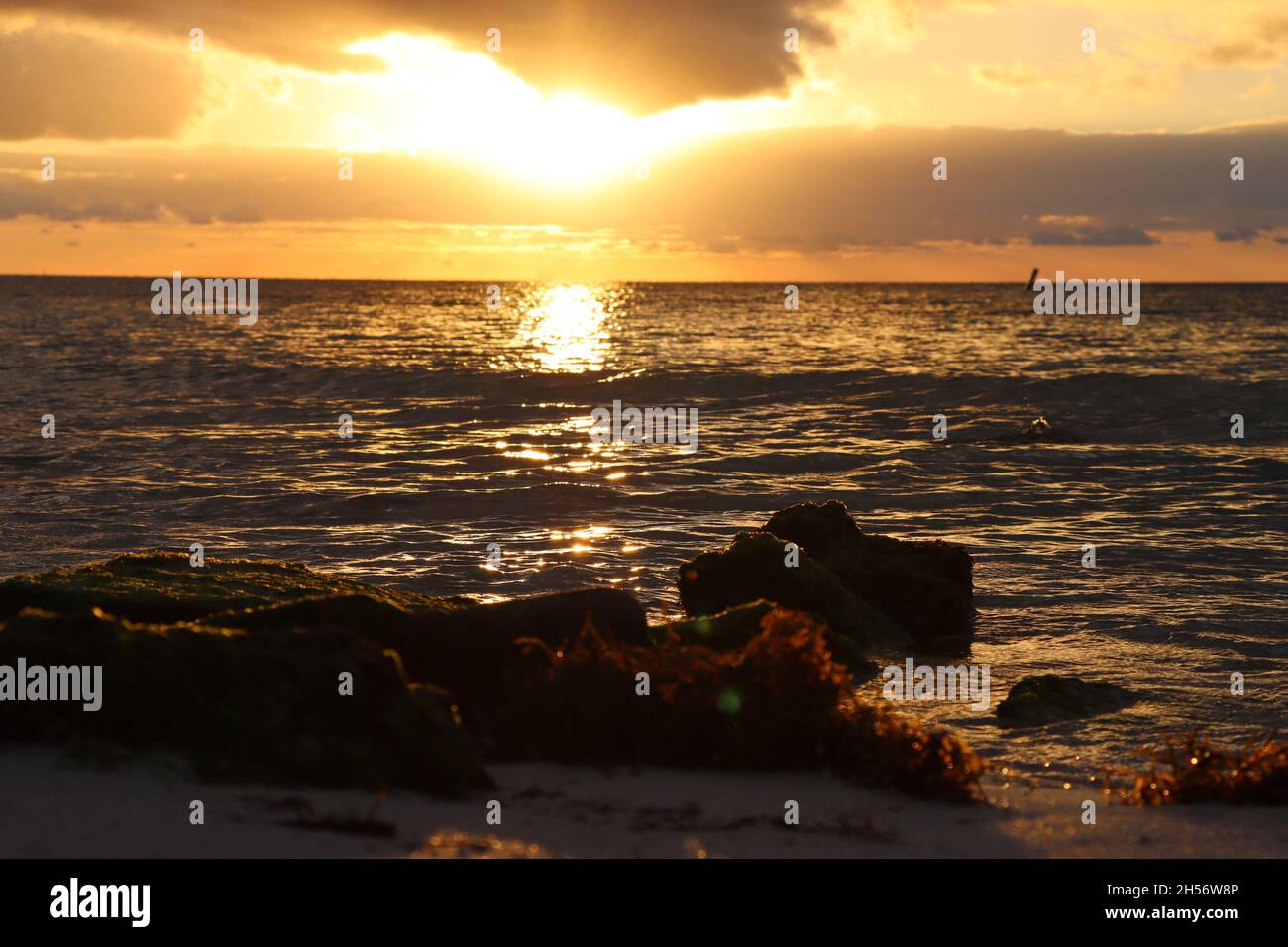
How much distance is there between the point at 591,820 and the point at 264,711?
1.61 m

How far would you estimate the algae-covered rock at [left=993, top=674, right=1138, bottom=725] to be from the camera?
24.9 feet

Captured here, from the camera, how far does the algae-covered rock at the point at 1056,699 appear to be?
7.60 meters

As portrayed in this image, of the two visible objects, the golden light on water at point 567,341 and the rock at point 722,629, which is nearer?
the rock at point 722,629

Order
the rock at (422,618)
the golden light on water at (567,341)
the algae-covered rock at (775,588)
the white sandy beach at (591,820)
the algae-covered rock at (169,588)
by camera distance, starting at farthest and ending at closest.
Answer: the golden light on water at (567,341) < the algae-covered rock at (775,588) < the algae-covered rock at (169,588) < the rock at (422,618) < the white sandy beach at (591,820)

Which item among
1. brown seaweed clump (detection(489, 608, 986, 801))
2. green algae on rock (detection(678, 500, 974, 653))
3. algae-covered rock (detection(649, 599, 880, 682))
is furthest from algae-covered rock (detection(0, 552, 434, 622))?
green algae on rock (detection(678, 500, 974, 653))

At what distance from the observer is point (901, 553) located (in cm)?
Answer: 1083

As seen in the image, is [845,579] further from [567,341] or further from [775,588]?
[567,341]

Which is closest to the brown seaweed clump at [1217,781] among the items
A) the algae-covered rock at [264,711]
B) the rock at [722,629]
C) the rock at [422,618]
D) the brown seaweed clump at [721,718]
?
the brown seaweed clump at [721,718]

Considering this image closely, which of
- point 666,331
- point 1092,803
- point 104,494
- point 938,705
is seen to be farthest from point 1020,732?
point 666,331

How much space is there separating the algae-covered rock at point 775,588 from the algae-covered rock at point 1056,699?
1808mm

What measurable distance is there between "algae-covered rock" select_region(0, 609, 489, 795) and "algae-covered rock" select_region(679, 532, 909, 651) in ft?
14.4

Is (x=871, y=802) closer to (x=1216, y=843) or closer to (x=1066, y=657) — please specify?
(x=1216, y=843)

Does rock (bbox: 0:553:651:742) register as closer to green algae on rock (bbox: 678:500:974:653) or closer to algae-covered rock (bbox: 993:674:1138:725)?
algae-covered rock (bbox: 993:674:1138:725)

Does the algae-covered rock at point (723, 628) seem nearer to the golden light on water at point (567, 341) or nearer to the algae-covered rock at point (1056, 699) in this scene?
the algae-covered rock at point (1056, 699)
